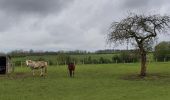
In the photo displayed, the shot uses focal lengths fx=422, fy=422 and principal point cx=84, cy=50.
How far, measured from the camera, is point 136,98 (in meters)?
25.5

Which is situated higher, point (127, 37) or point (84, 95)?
point (127, 37)

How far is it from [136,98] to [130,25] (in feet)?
80.7

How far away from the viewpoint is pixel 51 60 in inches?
3322

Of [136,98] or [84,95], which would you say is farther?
[84,95]

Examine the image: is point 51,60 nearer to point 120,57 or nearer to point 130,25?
point 120,57

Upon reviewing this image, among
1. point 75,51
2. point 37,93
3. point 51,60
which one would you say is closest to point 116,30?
point 37,93

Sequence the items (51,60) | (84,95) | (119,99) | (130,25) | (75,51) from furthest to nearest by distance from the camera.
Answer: (75,51) < (51,60) < (130,25) < (84,95) < (119,99)

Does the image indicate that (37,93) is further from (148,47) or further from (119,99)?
(148,47)

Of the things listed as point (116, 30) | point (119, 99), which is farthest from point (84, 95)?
point (116, 30)

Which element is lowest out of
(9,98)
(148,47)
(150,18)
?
(9,98)

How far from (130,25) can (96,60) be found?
3925 centimetres

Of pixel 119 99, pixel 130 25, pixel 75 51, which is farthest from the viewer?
pixel 75 51

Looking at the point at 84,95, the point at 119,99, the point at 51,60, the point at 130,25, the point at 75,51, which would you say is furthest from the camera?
the point at 75,51

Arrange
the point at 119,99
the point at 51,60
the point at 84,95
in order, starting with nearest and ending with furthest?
the point at 119,99, the point at 84,95, the point at 51,60
